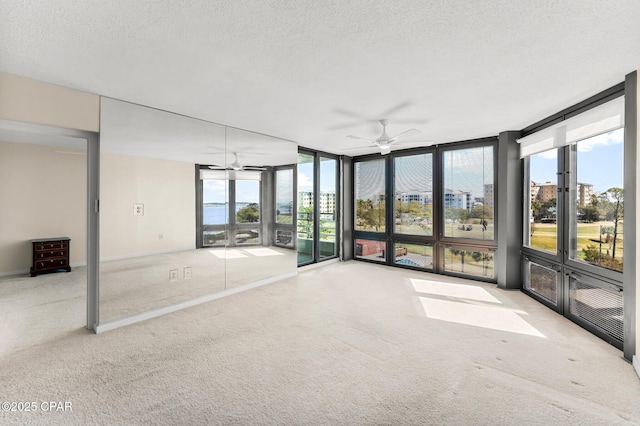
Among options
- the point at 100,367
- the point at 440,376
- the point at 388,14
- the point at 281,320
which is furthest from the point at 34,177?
the point at 440,376

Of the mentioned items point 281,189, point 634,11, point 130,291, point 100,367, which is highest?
point 634,11

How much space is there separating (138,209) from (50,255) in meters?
3.61

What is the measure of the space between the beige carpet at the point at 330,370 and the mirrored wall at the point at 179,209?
550mm

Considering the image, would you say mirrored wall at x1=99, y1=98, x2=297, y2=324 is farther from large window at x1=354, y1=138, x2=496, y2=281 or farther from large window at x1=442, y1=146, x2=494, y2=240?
large window at x1=442, y1=146, x2=494, y2=240

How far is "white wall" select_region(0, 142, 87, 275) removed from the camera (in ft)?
17.2

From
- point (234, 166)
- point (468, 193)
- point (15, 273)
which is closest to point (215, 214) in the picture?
point (234, 166)

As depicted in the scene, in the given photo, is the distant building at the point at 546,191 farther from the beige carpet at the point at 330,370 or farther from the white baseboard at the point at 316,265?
the white baseboard at the point at 316,265

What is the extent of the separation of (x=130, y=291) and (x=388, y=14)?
3.90m

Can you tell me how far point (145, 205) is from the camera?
3574mm

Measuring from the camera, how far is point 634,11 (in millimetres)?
1735

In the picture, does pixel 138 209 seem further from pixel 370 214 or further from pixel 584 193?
pixel 584 193

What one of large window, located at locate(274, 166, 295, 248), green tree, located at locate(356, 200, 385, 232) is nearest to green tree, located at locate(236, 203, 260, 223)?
large window, located at locate(274, 166, 295, 248)

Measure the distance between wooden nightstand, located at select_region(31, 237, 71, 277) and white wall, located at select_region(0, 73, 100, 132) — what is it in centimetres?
382

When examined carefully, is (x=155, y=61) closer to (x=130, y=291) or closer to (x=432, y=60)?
(x=432, y=60)
